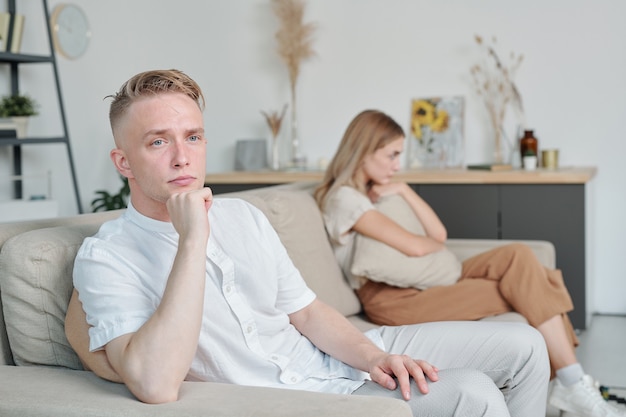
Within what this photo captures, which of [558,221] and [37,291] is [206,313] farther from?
[558,221]

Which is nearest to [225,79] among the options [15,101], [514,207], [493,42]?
[15,101]

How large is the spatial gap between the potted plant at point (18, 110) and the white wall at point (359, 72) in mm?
284

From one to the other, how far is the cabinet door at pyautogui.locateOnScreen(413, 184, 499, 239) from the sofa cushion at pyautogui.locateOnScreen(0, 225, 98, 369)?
9.17 ft

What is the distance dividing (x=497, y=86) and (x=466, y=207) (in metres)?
0.81

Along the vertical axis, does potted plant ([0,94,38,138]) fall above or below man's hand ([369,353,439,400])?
above

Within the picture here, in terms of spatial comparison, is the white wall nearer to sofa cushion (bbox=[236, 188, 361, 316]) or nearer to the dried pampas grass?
the dried pampas grass

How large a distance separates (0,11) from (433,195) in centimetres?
252

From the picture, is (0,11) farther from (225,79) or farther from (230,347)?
(230,347)

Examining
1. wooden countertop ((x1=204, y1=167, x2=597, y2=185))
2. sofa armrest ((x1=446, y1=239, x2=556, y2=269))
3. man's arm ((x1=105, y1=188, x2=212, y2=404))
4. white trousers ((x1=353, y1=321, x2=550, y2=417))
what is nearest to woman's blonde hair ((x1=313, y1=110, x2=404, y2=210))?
sofa armrest ((x1=446, y1=239, x2=556, y2=269))

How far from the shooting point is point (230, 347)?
1739 mm

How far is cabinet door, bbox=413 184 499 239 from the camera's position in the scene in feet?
14.1

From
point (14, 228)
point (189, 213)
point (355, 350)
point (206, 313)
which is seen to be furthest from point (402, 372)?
point (14, 228)

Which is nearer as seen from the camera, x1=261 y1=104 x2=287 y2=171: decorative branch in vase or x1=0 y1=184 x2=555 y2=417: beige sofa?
x1=0 y1=184 x2=555 y2=417: beige sofa

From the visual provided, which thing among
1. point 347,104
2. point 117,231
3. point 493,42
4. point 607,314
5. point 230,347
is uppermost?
point 493,42
